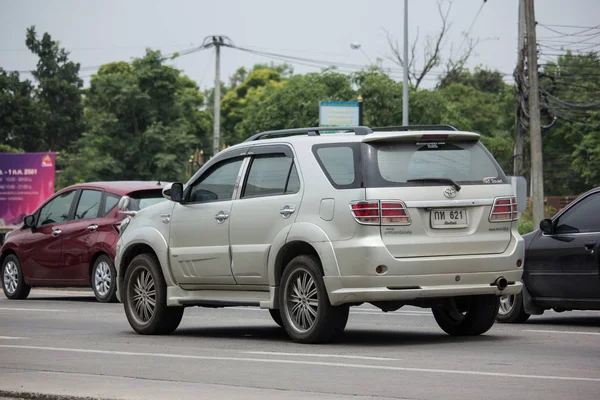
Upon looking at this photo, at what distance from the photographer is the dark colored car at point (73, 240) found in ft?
64.3

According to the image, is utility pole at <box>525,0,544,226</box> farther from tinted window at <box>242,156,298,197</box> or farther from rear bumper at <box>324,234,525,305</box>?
rear bumper at <box>324,234,525,305</box>

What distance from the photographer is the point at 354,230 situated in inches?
431

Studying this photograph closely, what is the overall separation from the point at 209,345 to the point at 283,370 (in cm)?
252

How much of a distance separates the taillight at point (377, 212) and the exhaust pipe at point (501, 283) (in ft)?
3.65

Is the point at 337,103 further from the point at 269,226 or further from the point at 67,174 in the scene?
the point at 269,226

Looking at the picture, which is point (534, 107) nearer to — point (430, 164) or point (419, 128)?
point (419, 128)

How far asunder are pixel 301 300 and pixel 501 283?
70.6 inches

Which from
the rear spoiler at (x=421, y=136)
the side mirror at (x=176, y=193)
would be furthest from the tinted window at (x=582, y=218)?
the side mirror at (x=176, y=193)

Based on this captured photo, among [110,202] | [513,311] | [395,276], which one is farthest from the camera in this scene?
[110,202]

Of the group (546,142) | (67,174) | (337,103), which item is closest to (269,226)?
(337,103)

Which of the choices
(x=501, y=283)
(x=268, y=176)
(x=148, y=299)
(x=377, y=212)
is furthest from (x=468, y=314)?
(x=148, y=299)

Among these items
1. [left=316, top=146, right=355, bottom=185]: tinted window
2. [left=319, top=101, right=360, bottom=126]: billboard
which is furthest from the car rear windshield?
[left=319, top=101, right=360, bottom=126]: billboard

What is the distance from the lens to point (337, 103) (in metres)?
60.2

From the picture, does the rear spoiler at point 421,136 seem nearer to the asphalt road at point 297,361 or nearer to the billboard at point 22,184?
the asphalt road at point 297,361
